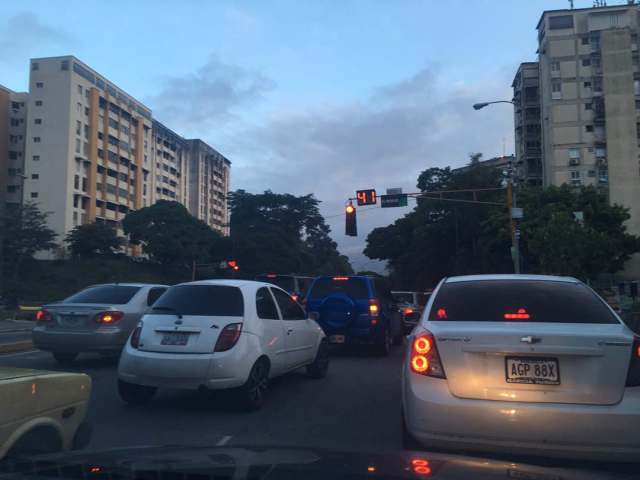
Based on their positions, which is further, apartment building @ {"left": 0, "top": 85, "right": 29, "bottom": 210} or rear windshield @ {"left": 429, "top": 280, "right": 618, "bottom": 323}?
apartment building @ {"left": 0, "top": 85, "right": 29, "bottom": 210}

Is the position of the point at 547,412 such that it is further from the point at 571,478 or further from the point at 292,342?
the point at 292,342

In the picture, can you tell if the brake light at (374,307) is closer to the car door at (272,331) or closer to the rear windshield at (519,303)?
the car door at (272,331)

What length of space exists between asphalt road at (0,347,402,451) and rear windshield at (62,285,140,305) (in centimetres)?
151

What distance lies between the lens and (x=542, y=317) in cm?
466

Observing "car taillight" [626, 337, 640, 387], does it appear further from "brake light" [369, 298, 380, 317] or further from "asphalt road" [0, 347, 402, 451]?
"brake light" [369, 298, 380, 317]

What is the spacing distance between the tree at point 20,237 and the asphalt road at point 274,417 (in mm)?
51756

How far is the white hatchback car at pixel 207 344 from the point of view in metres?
6.46

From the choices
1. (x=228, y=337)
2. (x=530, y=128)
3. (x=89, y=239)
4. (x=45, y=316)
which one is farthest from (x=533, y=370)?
(x=89, y=239)

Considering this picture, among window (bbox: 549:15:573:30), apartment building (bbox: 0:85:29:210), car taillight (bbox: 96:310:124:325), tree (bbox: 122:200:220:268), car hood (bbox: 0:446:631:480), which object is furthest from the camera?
apartment building (bbox: 0:85:29:210)

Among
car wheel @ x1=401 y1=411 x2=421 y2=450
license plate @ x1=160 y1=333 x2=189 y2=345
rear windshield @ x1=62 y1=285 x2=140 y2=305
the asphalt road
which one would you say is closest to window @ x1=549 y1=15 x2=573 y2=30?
the asphalt road

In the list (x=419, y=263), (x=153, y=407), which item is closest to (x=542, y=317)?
(x=153, y=407)

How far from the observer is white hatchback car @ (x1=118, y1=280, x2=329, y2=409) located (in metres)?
6.46

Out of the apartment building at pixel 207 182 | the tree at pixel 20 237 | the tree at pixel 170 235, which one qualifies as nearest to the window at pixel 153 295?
the tree at pixel 20 237

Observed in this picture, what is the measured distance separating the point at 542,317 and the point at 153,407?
15.4 feet
